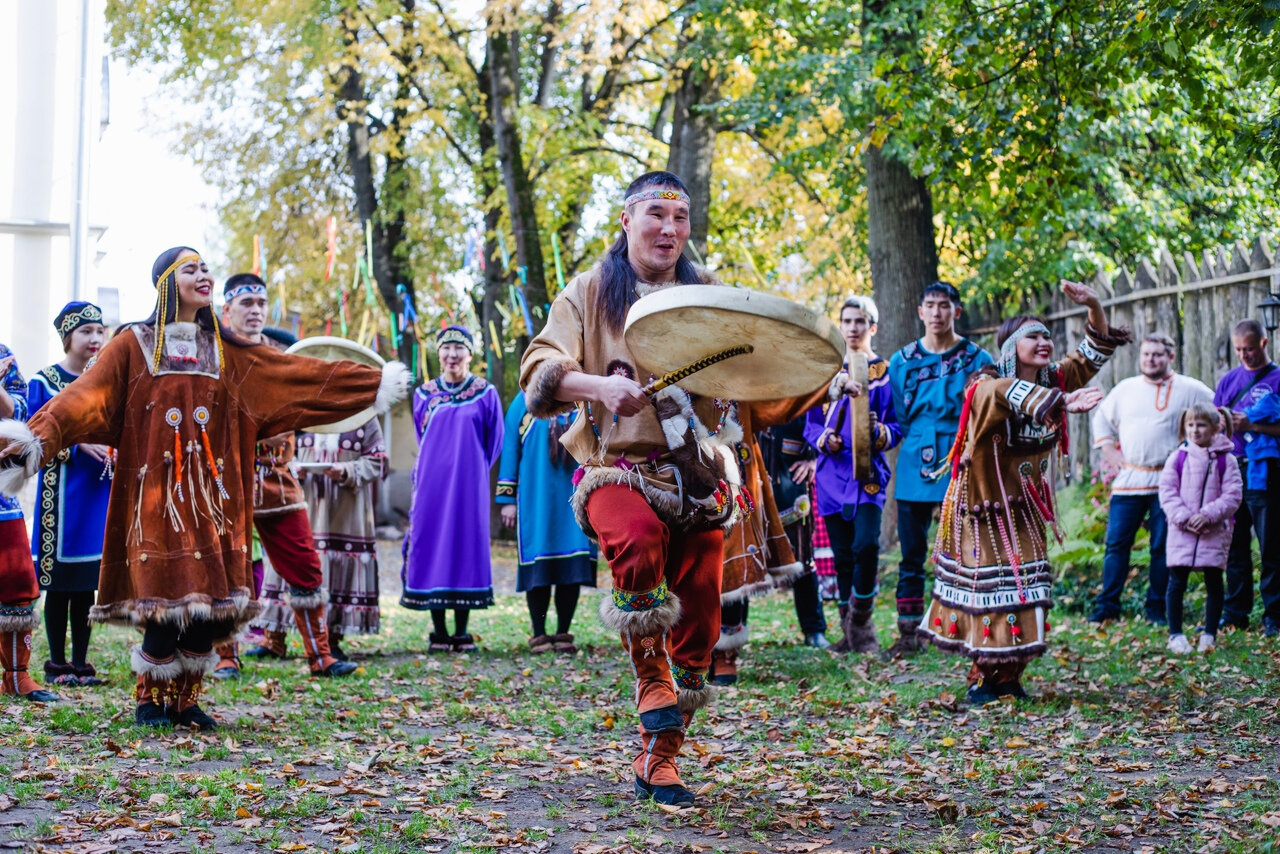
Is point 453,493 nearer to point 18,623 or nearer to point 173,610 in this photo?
point 18,623

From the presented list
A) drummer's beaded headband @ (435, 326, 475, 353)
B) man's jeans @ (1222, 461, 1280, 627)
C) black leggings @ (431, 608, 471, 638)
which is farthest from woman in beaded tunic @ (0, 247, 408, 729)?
man's jeans @ (1222, 461, 1280, 627)

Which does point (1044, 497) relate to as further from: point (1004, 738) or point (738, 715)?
point (738, 715)

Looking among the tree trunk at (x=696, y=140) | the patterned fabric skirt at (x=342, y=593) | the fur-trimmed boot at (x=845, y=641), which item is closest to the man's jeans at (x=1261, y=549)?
the fur-trimmed boot at (x=845, y=641)

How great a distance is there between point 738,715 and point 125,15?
2155cm

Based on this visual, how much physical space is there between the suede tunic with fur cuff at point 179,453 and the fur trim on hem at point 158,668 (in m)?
0.27

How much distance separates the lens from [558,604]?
9.85 meters

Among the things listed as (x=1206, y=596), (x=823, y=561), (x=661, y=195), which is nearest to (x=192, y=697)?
(x=661, y=195)

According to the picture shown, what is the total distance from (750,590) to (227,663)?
3.46 metres

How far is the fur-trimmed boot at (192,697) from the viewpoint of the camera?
6.33 m

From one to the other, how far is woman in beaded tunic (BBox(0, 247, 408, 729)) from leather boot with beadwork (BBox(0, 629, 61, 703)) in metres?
1.26

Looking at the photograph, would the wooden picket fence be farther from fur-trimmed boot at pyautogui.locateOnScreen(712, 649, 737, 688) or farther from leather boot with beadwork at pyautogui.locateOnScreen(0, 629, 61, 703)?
leather boot with beadwork at pyautogui.locateOnScreen(0, 629, 61, 703)

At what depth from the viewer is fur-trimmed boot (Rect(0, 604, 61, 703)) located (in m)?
7.27

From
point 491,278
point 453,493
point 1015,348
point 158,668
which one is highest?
point 491,278

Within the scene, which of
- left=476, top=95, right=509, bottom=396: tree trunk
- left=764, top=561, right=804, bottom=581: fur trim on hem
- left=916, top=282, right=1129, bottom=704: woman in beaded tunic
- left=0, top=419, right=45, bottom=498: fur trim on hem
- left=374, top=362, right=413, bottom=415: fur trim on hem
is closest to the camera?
left=0, top=419, right=45, bottom=498: fur trim on hem
